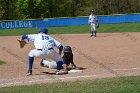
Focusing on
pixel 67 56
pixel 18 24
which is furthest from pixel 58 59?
pixel 18 24

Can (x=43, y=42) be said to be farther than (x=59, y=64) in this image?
No

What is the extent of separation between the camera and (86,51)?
1883cm

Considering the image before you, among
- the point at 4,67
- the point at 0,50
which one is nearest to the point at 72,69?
the point at 4,67

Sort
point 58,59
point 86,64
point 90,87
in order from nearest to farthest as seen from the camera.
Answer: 1. point 90,87
2. point 58,59
3. point 86,64

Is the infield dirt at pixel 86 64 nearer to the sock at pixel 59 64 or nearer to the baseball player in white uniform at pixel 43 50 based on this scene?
the sock at pixel 59 64

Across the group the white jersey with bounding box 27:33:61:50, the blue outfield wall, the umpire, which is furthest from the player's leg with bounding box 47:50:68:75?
the blue outfield wall

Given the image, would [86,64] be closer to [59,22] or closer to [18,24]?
[59,22]

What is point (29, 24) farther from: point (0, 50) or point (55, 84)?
point (55, 84)

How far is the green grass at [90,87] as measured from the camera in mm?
9188

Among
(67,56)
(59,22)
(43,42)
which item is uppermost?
(43,42)

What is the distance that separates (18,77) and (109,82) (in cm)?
305

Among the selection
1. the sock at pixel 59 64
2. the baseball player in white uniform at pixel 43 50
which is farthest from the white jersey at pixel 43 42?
the sock at pixel 59 64

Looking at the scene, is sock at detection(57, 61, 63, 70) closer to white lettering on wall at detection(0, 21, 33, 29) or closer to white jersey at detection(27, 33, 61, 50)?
white jersey at detection(27, 33, 61, 50)

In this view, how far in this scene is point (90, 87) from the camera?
971cm
